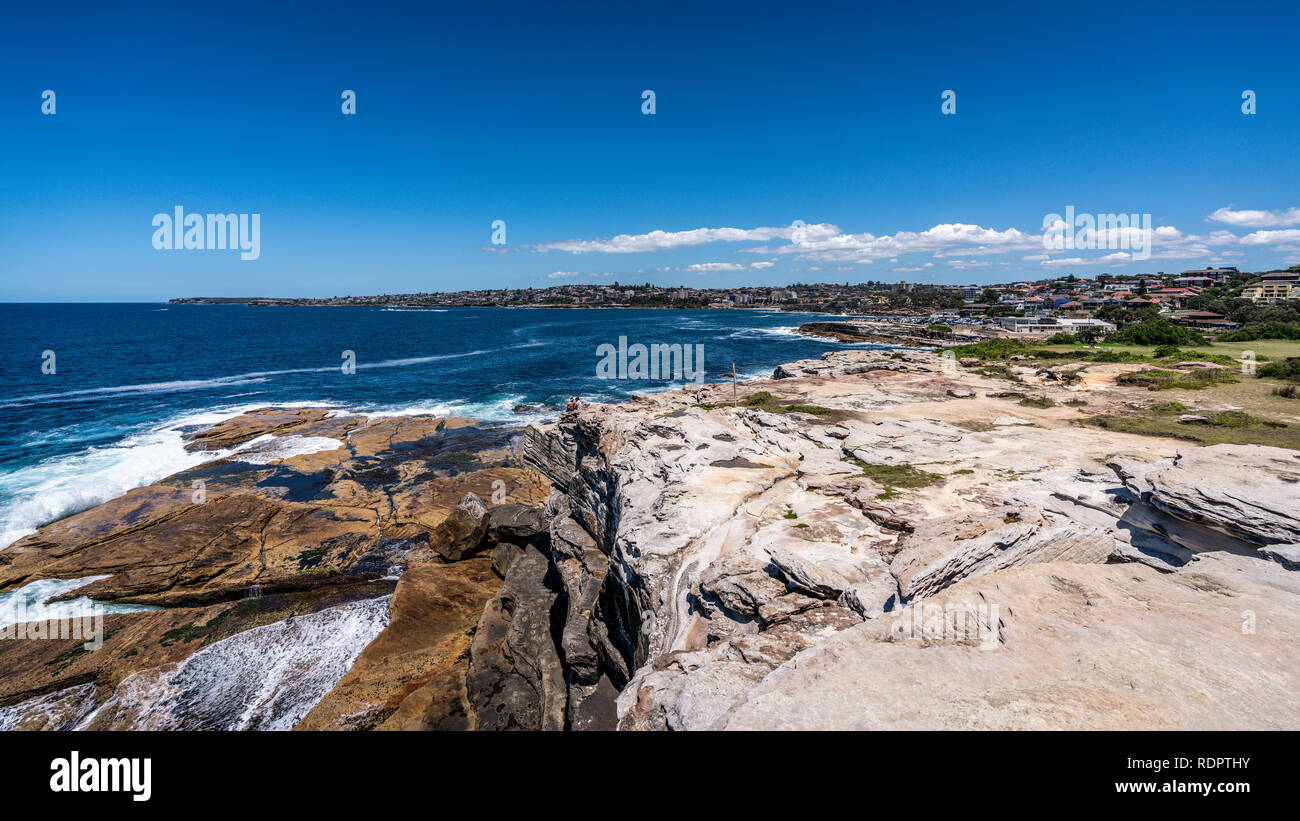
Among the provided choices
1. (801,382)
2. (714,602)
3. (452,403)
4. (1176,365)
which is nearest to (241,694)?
(714,602)

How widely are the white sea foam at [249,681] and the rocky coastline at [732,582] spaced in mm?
78

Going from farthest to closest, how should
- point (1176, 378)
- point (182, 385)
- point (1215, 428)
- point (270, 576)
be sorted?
point (182, 385), point (1176, 378), point (1215, 428), point (270, 576)

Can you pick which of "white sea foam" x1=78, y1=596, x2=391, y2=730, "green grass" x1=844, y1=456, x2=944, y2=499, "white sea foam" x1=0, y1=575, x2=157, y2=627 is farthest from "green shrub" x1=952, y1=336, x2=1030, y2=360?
"white sea foam" x1=0, y1=575, x2=157, y2=627

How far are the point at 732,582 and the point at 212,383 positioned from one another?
6480cm

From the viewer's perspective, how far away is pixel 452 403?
44750 mm

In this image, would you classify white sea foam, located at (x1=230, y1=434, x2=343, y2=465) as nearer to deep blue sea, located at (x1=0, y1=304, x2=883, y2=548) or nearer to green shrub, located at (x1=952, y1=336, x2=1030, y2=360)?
deep blue sea, located at (x1=0, y1=304, x2=883, y2=548)

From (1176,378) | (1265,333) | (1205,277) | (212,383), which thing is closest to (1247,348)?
(1265,333)

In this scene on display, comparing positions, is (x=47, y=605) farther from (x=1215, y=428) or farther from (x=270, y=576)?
(x=1215, y=428)

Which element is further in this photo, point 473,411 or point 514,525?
point 473,411

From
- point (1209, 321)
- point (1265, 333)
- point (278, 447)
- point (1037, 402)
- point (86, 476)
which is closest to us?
point (1037, 402)

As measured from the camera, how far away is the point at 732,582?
927 centimetres

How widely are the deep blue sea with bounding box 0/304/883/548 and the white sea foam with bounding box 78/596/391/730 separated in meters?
13.0

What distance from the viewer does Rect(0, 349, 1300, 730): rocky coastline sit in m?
5.92
